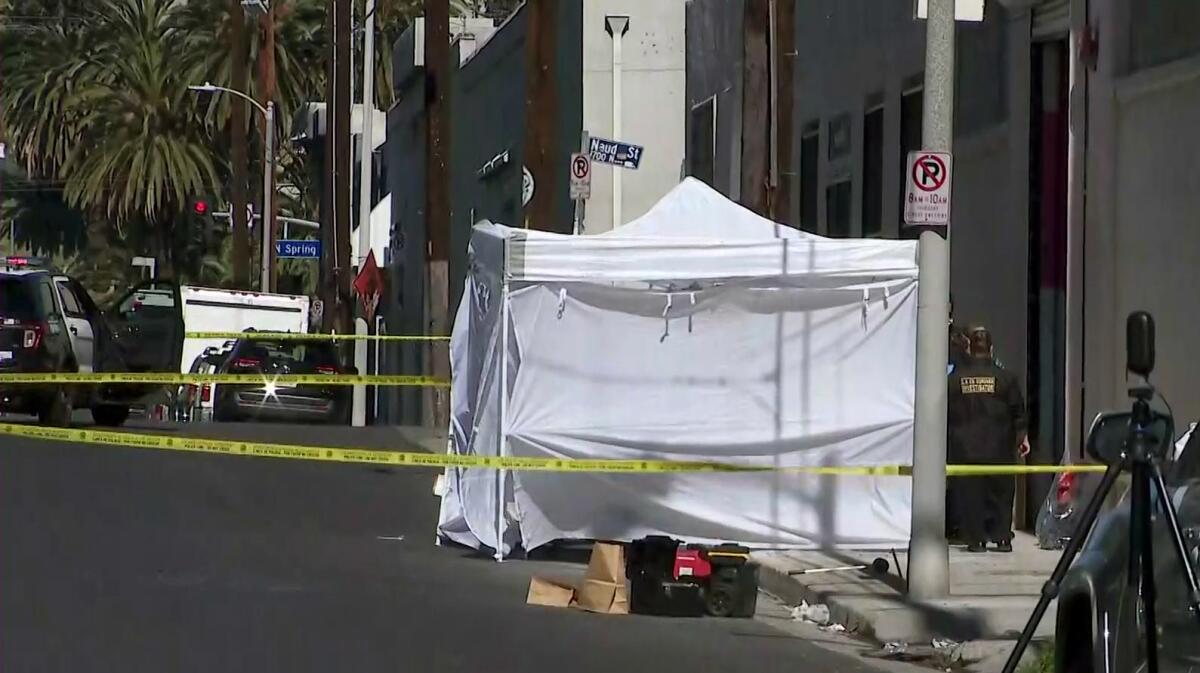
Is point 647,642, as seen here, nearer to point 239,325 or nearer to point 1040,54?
point 1040,54

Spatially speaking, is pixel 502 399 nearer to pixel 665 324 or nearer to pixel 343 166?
pixel 665 324

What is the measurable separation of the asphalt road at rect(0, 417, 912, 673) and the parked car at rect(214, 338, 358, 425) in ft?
41.0

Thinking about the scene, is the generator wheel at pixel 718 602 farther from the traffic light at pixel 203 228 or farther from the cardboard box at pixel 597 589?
the traffic light at pixel 203 228

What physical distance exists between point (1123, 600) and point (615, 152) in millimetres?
16141

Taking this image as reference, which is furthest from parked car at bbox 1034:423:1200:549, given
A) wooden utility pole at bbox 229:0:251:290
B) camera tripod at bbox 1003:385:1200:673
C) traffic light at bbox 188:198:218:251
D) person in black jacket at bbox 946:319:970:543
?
traffic light at bbox 188:198:218:251

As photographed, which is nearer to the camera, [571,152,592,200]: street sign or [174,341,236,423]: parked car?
[571,152,592,200]: street sign

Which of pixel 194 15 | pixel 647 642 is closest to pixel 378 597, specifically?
pixel 647 642

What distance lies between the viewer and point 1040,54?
17094mm

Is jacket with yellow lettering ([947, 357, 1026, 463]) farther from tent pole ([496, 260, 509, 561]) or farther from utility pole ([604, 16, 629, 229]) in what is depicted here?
utility pole ([604, 16, 629, 229])

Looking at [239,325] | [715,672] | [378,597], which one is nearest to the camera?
[715,672]

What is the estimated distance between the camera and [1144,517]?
19.0 feet

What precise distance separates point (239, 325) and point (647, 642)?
29508 mm

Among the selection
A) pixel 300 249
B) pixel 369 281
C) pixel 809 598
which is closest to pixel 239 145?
pixel 300 249

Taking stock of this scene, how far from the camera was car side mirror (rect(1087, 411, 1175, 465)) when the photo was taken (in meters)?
6.08
